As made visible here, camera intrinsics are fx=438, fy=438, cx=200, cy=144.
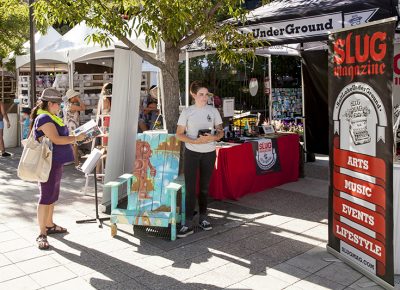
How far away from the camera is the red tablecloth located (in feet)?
20.7

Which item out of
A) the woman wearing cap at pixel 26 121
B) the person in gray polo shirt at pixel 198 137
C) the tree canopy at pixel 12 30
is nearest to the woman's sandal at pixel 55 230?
the person in gray polo shirt at pixel 198 137

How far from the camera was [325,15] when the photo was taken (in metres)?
5.52

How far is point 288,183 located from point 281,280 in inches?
156

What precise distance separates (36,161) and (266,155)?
377 centimetres

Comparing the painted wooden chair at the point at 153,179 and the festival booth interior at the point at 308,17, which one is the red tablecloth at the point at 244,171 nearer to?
the painted wooden chair at the point at 153,179

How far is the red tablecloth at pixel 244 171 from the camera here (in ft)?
20.7

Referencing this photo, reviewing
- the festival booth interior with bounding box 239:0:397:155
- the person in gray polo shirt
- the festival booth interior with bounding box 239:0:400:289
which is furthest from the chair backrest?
the festival booth interior with bounding box 239:0:397:155

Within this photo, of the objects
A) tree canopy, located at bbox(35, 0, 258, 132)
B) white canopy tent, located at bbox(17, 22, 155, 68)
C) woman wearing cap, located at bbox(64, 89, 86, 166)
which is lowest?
woman wearing cap, located at bbox(64, 89, 86, 166)

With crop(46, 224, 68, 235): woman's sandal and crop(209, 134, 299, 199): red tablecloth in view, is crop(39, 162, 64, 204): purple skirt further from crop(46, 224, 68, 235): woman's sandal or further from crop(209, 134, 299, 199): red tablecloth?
crop(209, 134, 299, 199): red tablecloth

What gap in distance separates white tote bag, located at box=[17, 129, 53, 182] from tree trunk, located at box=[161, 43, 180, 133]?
1798 mm

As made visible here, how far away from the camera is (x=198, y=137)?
4.90 metres

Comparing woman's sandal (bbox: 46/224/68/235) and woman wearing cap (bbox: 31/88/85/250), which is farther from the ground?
woman wearing cap (bbox: 31/88/85/250)

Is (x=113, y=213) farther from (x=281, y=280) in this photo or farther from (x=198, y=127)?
(x=281, y=280)

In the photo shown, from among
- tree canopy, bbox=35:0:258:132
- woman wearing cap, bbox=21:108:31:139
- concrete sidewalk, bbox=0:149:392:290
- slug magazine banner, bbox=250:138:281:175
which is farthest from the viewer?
woman wearing cap, bbox=21:108:31:139
